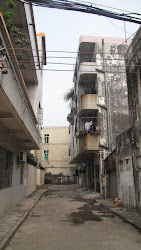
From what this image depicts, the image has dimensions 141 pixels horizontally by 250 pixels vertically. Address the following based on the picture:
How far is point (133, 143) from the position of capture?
9.58 metres

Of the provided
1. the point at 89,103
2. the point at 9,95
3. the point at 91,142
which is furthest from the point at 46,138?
the point at 9,95

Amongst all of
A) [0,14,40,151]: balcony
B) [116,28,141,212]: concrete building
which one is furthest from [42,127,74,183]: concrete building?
[0,14,40,151]: balcony

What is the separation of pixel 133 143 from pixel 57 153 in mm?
32228

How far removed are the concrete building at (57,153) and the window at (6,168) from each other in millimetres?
28047

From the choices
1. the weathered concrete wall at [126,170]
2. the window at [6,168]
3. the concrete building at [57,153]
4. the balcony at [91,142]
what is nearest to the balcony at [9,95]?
the window at [6,168]

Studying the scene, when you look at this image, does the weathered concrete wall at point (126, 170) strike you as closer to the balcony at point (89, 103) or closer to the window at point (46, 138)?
the balcony at point (89, 103)

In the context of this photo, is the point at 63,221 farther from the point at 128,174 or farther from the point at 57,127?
the point at 57,127

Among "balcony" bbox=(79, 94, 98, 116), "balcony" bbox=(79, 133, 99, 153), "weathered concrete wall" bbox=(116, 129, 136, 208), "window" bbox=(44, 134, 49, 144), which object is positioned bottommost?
"weathered concrete wall" bbox=(116, 129, 136, 208)

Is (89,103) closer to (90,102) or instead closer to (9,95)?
(90,102)

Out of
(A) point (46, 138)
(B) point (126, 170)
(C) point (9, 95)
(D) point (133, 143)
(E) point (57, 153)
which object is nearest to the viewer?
(C) point (9, 95)

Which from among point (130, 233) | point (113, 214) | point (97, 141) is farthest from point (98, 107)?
point (130, 233)

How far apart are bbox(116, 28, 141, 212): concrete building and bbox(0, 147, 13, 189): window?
5.98m

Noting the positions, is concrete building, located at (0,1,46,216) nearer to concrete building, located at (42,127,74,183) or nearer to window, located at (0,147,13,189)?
window, located at (0,147,13,189)

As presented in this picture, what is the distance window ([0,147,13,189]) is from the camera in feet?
27.8
